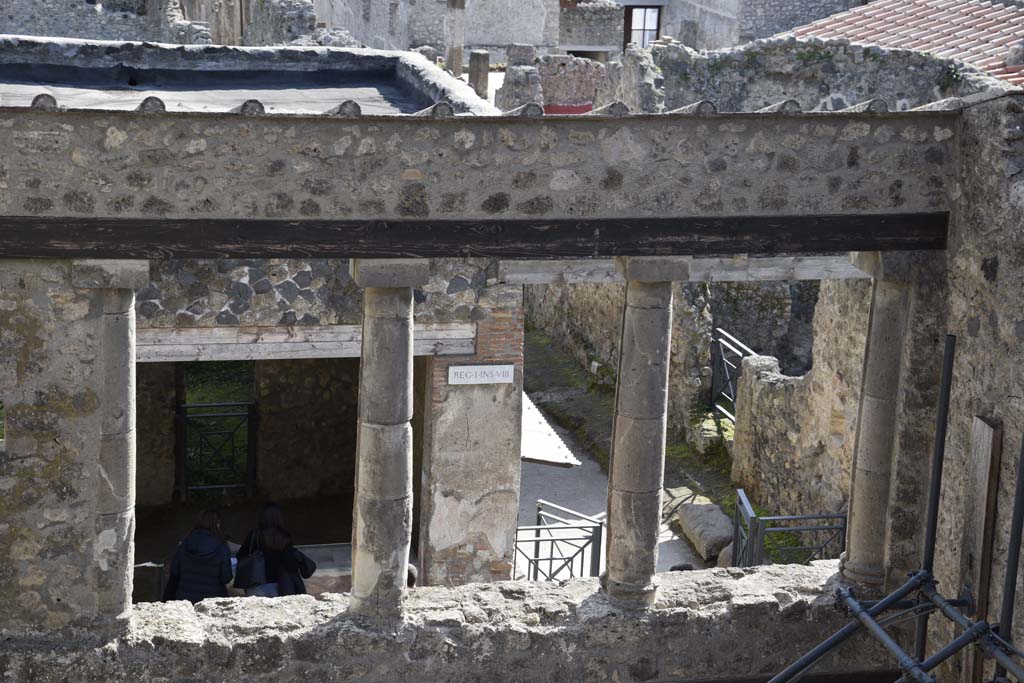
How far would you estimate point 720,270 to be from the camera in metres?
11.3

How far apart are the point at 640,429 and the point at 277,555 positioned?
369cm

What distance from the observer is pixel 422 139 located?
26.2 ft

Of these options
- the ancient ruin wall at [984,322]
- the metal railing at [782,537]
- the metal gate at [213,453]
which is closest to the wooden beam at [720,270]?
the metal railing at [782,537]

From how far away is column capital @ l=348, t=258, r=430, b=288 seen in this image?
8.07 meters

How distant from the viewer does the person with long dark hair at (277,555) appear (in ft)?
36.2

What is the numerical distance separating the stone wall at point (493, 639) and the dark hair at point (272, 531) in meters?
2.32

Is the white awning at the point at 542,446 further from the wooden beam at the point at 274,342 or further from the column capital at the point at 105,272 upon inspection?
the column capital at the point at 105,272

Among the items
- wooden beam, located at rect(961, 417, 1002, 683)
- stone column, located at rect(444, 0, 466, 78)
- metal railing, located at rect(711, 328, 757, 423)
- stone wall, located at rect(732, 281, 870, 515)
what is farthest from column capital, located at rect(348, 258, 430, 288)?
stone column, located at rect(444, 0, 466, 78)

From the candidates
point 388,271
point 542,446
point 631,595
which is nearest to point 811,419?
point 542,446

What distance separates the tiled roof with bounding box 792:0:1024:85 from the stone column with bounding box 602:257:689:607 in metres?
5.85

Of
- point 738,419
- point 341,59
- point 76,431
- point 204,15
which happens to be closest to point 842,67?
point 738,419

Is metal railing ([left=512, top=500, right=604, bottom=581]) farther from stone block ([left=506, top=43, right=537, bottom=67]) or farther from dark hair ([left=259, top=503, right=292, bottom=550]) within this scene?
stone block ([left=506, top=43, right=537, bottom=67])

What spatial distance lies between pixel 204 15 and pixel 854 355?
19.1 metres

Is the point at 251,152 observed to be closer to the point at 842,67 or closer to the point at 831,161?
the point at 831,161
